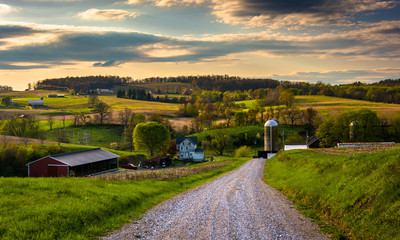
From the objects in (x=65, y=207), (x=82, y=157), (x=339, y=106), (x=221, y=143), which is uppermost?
(x=65, y=207)

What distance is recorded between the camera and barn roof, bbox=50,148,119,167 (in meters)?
56.8

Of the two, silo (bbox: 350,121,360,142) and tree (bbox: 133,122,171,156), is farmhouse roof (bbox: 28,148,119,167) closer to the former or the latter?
tree (bbox: 133,122,171,156)

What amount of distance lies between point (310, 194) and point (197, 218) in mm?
7770

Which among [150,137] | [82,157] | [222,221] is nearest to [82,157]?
[82,157]

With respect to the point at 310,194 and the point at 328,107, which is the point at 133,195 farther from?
the point at 328,107

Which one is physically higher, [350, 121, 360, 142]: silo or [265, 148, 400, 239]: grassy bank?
[265, 148, 400, 239]: grassy bank

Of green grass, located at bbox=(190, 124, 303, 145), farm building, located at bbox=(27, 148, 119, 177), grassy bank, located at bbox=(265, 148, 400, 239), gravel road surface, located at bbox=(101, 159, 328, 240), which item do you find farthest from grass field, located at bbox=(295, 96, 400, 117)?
gravel road surface, located at bbox=(101, 159, 328, 240)

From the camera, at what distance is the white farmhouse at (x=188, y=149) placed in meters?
98.5

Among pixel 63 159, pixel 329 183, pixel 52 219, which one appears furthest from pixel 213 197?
pixel 63 159

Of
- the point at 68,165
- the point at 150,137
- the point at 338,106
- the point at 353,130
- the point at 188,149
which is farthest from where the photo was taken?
the point at 338,106

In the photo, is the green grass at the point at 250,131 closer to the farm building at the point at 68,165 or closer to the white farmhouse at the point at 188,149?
the white farmhouse at the point at 188,149

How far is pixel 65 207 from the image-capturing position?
47.1 ft

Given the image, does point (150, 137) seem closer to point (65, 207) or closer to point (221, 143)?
point (221, 143)

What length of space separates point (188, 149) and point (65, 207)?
286 feet
